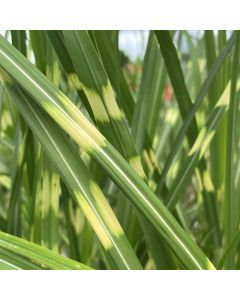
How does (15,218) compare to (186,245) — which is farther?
(15,218)

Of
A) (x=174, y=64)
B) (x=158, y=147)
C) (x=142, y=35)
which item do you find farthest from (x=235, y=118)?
(x=142, y=35)

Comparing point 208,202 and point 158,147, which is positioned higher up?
point 158,147

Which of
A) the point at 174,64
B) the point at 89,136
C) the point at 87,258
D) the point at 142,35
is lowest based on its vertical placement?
the point at 87,258

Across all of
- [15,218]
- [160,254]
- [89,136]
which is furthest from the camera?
[15,218]

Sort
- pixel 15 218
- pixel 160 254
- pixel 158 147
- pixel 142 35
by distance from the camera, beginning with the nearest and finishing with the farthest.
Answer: pixel 160 254, pixel 15 218, pixel 158 147, pixel 142 35

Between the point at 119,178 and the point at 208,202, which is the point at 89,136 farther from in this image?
the point at 208,202

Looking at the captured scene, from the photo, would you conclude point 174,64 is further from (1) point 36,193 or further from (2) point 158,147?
(2) point 158,147

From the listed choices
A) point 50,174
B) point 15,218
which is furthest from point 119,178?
point 15,218
